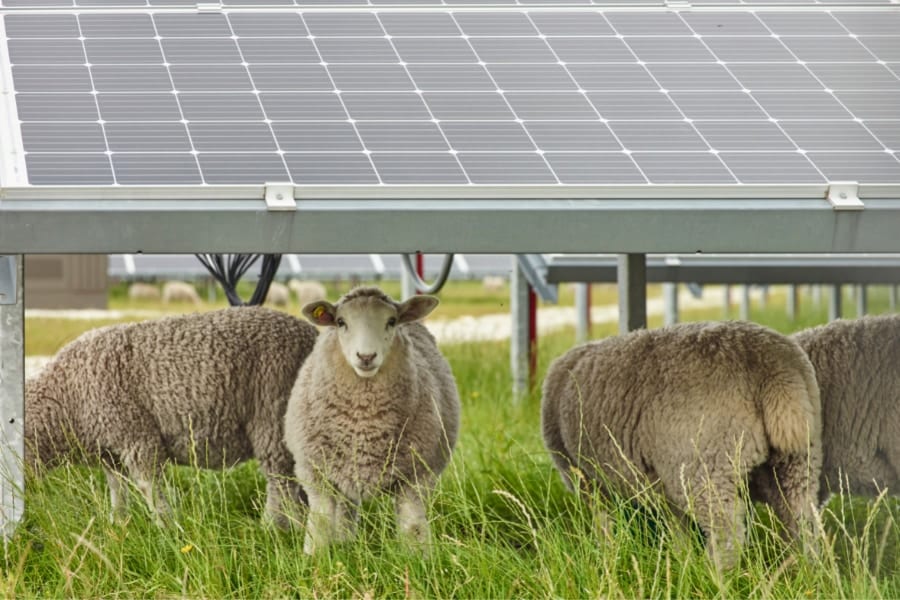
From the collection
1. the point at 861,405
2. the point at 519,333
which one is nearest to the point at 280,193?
the point at 861,405

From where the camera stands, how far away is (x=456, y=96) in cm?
613

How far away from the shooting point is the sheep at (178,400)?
647 cm

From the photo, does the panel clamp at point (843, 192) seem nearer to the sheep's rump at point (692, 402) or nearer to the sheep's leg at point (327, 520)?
the sheep's rump at point (692, 402)

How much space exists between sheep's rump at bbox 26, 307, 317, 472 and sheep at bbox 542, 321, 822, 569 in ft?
5.38

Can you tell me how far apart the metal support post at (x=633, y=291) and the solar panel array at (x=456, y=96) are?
1.15 metres

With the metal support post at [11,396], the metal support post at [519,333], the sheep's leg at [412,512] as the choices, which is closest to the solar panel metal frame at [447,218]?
the metal support post at [11,396]

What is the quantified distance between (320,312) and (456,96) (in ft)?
4.00

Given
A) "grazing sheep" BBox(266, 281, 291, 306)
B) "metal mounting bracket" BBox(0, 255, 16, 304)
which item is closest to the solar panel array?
"metal mounting bracket" BBox(0, 255, 16, 304)

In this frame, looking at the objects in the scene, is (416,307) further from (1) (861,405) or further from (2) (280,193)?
(1) (861,405)

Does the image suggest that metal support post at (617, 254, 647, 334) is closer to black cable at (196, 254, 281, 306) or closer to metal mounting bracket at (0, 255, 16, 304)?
black cable at (196, 254, 281, 306)

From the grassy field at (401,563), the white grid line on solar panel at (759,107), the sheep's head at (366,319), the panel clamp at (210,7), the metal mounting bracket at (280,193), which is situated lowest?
the grassy field at (401,563)

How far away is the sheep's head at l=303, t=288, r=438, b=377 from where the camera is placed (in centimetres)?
574

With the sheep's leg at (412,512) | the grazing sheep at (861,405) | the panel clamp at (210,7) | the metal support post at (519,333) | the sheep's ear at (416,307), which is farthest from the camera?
the metal support post at (519,333)

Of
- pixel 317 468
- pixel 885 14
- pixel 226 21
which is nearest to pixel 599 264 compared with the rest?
pixel 885 14
